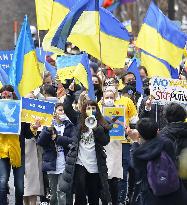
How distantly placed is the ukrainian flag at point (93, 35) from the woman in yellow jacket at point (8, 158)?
136 centimetres

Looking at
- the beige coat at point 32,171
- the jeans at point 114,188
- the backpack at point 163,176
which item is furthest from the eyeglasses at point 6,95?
the backpack at point 163,176

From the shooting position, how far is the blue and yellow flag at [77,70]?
14.1m

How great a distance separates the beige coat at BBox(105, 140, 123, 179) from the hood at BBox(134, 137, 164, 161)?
382 centimetres

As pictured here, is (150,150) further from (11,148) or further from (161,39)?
(161,39)

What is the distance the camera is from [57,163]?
13453 mm

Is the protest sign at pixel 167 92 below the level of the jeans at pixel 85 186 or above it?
above

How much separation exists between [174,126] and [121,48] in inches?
154

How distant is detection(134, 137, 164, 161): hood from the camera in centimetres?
1041

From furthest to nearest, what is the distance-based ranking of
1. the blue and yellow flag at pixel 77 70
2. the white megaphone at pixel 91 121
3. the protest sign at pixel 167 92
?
1. the protest sign at pixel 167 92
2. the blue and yellow flag at pixel 77 70
3. the white megaphone at pixel 91 121

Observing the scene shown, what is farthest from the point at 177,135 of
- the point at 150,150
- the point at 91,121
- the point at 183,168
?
the point at 91,121

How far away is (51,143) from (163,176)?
3306 mm

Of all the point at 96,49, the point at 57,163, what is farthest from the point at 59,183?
the point at 96,49

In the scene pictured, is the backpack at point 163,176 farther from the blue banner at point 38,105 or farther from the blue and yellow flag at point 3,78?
the blue and yellow flag at point 3,78

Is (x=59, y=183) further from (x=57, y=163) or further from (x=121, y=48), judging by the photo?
(x=121, y=48)
